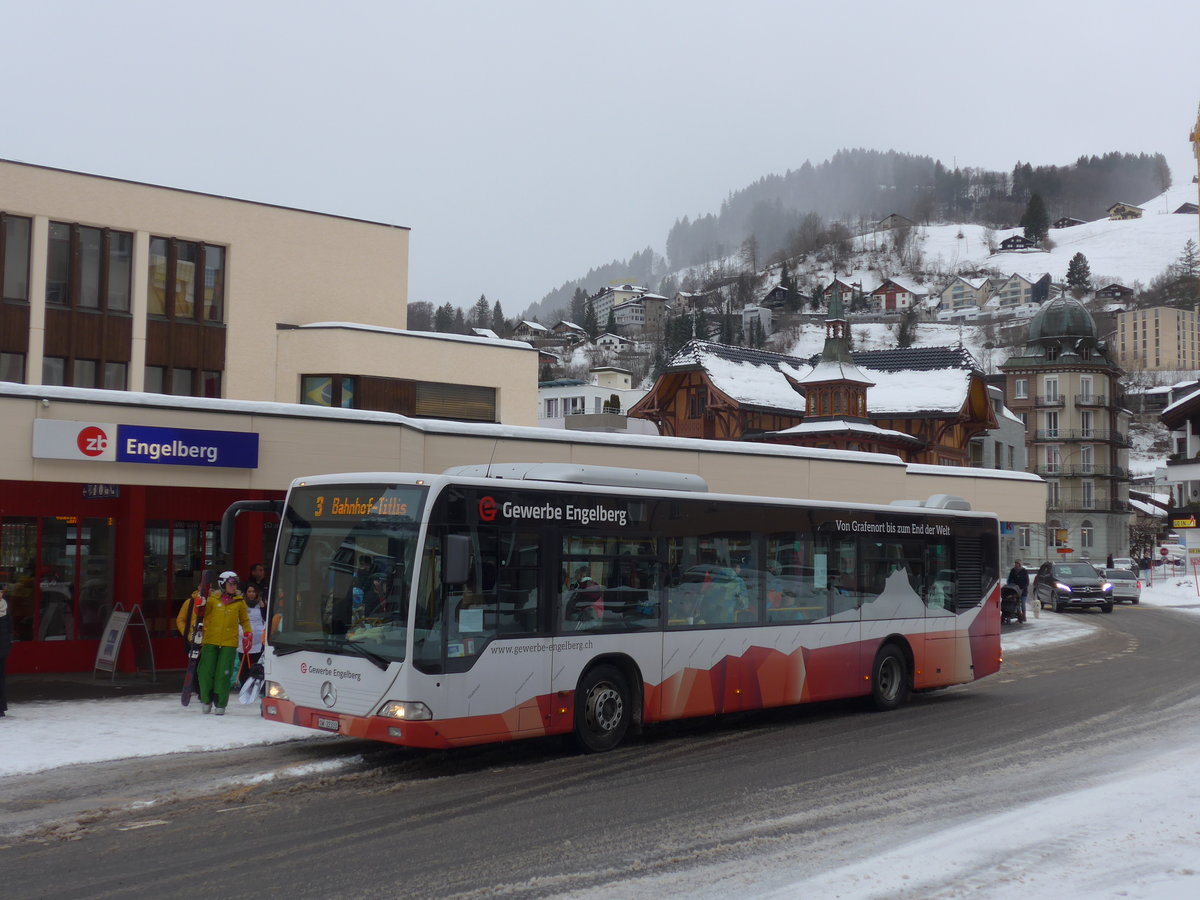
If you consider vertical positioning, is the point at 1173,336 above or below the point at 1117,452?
above

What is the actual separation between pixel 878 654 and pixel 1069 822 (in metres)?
7.14

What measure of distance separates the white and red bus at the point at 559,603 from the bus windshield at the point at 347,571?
0.02 m

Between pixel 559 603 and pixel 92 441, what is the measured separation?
741 cm

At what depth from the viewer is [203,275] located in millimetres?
26219

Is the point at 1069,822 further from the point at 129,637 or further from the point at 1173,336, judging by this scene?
the point at 1173,336

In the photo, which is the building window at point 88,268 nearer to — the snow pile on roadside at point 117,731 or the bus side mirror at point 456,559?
the snow pile on roadside at point 117,731

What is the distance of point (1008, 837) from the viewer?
27.9 ft

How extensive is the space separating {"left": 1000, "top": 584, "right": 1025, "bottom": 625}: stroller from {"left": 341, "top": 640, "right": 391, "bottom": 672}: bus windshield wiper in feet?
86.5

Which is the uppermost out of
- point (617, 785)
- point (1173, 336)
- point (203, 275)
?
point (1173, 336)

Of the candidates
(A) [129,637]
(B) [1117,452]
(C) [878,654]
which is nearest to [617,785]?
(C) [878,654]

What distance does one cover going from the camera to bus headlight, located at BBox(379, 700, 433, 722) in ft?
34.9

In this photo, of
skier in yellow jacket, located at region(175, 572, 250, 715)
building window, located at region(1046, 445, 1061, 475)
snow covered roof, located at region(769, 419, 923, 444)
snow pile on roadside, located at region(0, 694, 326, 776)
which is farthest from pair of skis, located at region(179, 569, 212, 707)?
building window, located at region(1046, 445, 1061, 475)

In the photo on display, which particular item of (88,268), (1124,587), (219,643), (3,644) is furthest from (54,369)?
(1124,587)

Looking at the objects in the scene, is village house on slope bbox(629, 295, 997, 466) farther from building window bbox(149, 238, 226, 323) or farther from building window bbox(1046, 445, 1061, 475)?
building window bbox(1046, 445, 1061, 475)
